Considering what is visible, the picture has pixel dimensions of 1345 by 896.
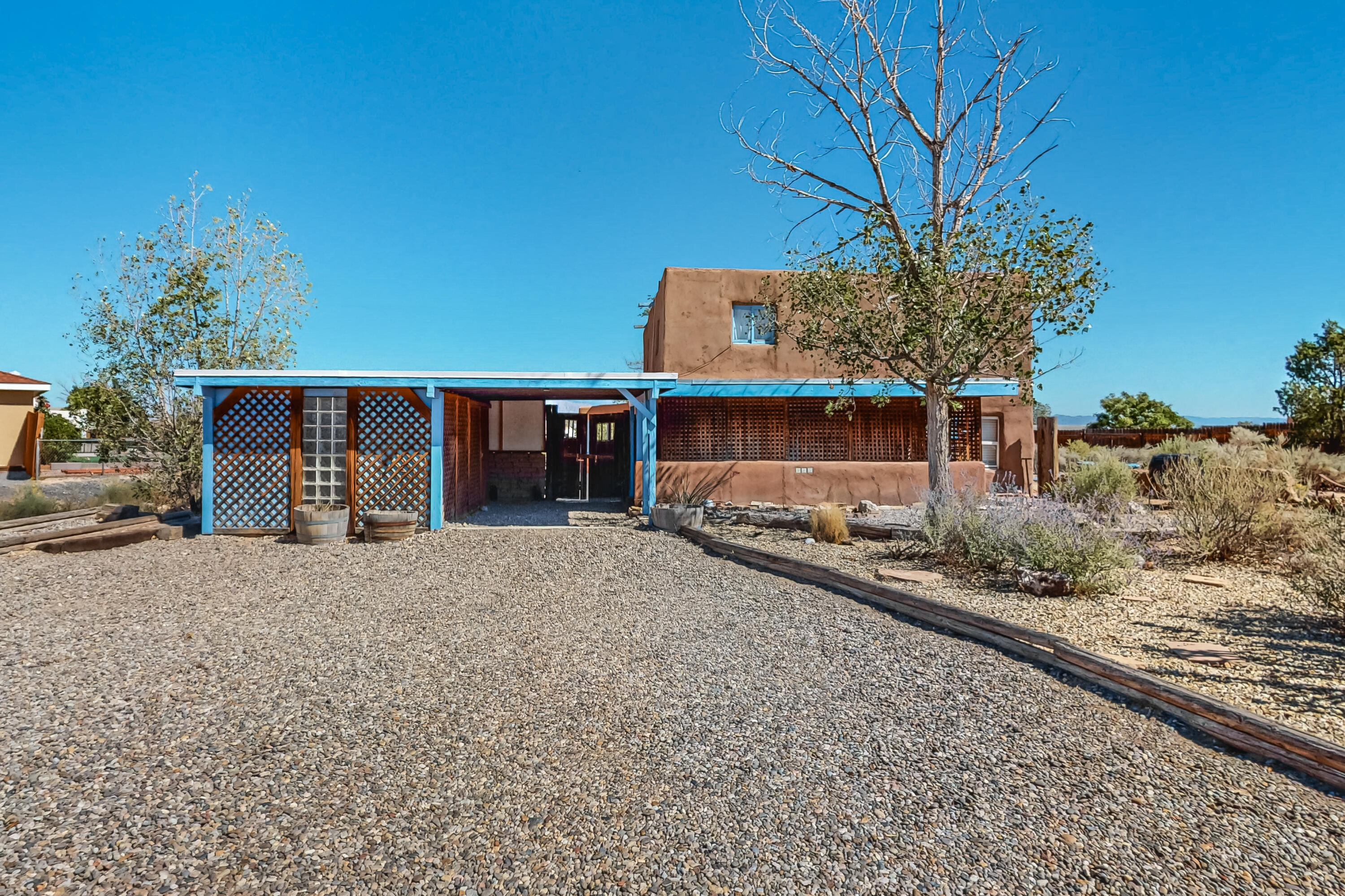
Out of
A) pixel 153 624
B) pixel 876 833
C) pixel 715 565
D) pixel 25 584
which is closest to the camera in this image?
pixel 876 833

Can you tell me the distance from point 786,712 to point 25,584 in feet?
24.7

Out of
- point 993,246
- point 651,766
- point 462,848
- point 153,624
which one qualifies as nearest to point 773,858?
point 651,766

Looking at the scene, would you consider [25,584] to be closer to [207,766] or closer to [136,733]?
[136,733]

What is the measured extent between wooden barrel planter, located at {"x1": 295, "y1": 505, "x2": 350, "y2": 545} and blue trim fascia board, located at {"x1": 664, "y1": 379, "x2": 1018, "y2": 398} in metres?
5.78

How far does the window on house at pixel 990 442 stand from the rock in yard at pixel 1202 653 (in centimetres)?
1002

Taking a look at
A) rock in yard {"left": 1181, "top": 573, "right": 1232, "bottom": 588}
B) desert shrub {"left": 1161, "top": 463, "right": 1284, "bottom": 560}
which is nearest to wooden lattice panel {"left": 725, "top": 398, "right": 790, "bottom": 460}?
desert shrub {"left": 1161, "top": 463, "right": 1284, "bottom": 560}

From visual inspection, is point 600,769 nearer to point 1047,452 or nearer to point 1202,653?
point 1202,653

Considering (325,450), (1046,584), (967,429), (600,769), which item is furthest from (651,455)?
(600,769)

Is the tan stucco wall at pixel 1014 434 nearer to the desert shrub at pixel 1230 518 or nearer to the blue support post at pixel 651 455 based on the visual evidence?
the desert shrub at pixel 1230 518

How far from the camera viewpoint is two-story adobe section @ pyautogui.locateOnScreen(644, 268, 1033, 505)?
13.4 m

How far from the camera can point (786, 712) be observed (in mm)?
3715

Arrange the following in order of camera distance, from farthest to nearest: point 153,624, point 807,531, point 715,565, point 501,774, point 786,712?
point 807,531, point 715,565, point 153,624, point 786,712, point 501,774

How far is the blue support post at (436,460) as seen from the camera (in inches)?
403

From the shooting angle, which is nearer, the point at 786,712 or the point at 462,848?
the point at 462,848
